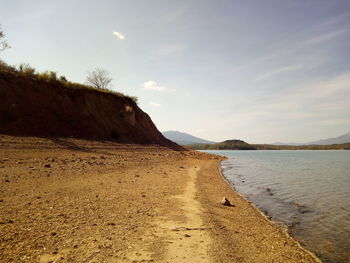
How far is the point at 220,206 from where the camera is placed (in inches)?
346

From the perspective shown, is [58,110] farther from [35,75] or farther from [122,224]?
[122,224]

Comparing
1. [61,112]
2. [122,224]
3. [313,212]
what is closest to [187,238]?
[122,224]

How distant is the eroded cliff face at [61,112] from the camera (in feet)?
66.6

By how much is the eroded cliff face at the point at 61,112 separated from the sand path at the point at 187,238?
17.9m

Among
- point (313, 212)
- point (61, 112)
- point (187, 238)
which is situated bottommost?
point (313, 212)

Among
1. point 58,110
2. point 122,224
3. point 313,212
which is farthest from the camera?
point 58,110

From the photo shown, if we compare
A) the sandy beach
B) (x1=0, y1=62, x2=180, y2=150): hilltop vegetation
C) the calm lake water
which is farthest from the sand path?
(x1=0, y1=62, x2=180, y2=150): hilltop vegetation

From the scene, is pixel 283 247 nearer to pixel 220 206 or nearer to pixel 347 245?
pixel 347 245

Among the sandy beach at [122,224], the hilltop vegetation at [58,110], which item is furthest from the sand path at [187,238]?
the hilltop vegetation at [58,110]

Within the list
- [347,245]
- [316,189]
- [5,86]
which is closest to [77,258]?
[347,245]

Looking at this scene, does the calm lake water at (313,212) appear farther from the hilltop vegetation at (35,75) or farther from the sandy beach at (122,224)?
the hilltop vegetation at (35,75)

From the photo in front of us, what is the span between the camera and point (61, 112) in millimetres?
25297

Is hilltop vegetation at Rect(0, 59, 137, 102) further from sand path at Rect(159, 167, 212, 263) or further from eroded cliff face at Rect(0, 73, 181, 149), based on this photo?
sand path at Rect(159, 167, 212, 263)

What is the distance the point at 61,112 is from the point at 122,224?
23.5m
